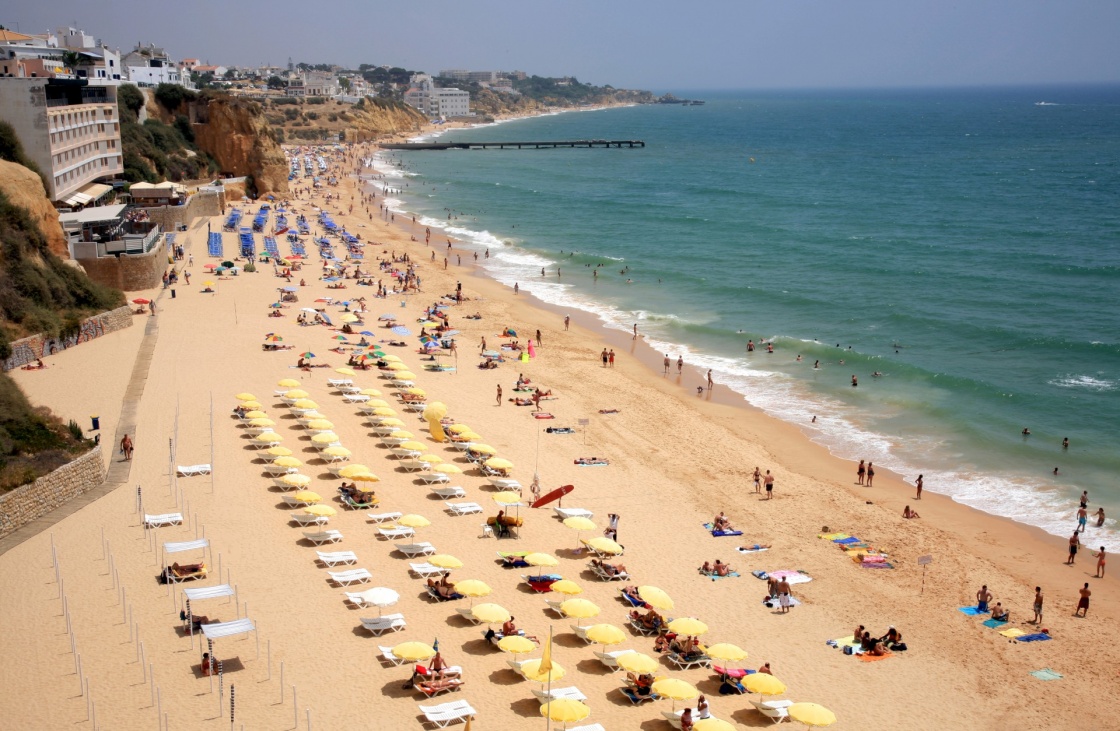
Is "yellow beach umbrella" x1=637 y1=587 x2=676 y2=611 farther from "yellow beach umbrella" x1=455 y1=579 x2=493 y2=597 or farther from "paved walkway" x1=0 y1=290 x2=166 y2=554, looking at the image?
"paved walkway" x1=0 y1=290 x2=166 y2=554

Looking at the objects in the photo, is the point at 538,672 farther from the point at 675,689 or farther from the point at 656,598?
the point at 656,598

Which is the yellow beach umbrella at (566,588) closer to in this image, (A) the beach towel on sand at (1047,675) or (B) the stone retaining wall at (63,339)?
(A) the beach towel on sand at (1047,675)

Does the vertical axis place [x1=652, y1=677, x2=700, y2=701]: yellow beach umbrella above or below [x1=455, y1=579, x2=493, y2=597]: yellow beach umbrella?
below

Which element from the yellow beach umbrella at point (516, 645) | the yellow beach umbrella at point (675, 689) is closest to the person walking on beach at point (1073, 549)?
the yellow beach umbrella at point (675, 689)

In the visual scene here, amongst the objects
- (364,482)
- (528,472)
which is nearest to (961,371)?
(528,472)

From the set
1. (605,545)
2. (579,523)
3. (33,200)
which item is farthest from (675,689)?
(33,200)

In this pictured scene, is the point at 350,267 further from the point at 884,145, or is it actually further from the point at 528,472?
the point at 884,145

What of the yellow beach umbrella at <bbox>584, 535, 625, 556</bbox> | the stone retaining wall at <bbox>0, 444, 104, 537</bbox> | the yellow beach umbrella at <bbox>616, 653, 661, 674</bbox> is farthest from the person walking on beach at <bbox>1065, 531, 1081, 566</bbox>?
the stone retaining wall at <bbox>0, 444, 104, 537</bbox>
